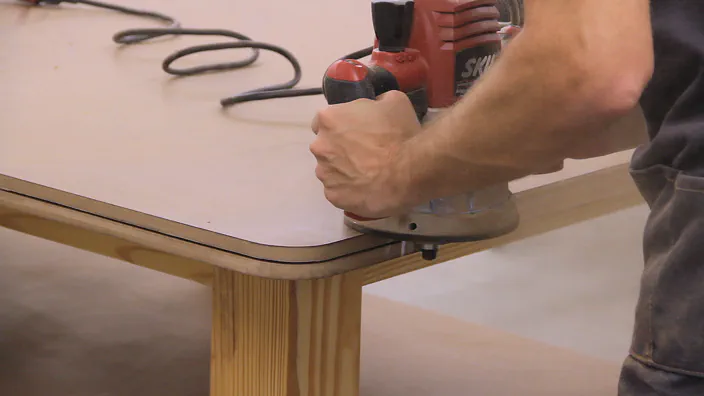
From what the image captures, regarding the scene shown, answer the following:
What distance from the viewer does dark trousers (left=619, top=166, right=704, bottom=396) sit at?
55cm

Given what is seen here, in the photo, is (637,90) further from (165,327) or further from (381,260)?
(165,327)

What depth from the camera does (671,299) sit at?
0.57 m

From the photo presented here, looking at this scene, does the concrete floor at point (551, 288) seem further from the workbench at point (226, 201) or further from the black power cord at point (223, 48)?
the workbench at point (226, 201)

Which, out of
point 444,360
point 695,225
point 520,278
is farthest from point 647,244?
point 520,278

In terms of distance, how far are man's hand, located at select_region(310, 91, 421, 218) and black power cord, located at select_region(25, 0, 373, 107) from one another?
271 mm

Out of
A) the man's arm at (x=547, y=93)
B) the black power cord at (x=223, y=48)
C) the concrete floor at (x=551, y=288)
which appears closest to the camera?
the man's arm at (x=547, y=93)

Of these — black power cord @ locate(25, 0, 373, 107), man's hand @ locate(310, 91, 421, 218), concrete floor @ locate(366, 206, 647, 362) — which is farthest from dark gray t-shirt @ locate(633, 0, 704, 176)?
concrete floor @ locate(366, 206, 647, 362)

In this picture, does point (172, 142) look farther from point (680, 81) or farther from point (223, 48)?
point (680, 81)

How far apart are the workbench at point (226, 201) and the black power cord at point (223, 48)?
0.04ft

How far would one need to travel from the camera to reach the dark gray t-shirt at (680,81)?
1.80ft

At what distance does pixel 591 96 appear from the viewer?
1.59 ft

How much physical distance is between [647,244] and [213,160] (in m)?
0.39

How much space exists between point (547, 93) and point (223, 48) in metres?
0.75

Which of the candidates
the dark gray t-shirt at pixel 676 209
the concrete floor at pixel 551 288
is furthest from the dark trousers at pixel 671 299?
the concrete floor at pixel 551 288
